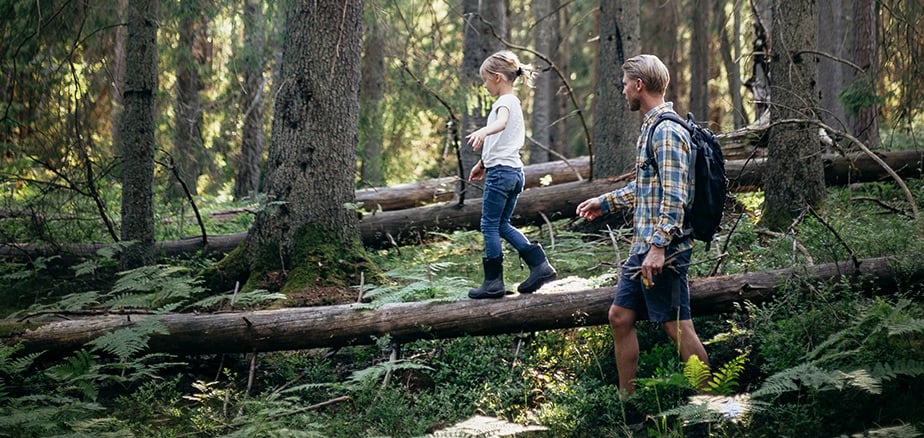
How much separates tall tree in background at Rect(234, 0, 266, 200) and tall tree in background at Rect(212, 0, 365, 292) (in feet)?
19.1

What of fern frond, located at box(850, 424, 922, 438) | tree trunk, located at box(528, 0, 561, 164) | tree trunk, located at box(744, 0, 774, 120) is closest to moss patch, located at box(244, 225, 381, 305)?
fern frond, located at box(850, 424, 922, 438)

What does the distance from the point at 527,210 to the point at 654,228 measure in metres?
5.76

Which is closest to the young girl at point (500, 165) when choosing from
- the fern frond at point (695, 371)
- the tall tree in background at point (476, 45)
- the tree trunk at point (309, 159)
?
the tree trunk at point (309, 159)

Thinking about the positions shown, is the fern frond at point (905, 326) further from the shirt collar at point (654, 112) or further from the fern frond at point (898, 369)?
the shirt collar at point (654, 112)

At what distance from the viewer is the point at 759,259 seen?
732 centimetres

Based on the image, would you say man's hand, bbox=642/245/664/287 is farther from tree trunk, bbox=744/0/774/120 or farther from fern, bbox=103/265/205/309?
tree trunk, bbox=744/0/774/120

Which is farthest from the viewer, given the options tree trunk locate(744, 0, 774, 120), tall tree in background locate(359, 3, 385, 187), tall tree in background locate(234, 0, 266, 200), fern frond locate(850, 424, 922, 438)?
tall tree in background locate(234, 0, 266, 200)

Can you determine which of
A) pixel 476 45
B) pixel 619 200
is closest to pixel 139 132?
pixel 619 200

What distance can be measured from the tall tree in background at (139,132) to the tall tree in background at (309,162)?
4.22 feet

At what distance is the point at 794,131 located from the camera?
27.9 ft

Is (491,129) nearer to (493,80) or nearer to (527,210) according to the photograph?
(493,80)

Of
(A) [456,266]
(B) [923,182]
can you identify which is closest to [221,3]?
(A) [456,266]

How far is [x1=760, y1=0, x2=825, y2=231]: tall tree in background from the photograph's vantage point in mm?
8461

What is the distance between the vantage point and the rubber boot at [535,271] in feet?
22.7
